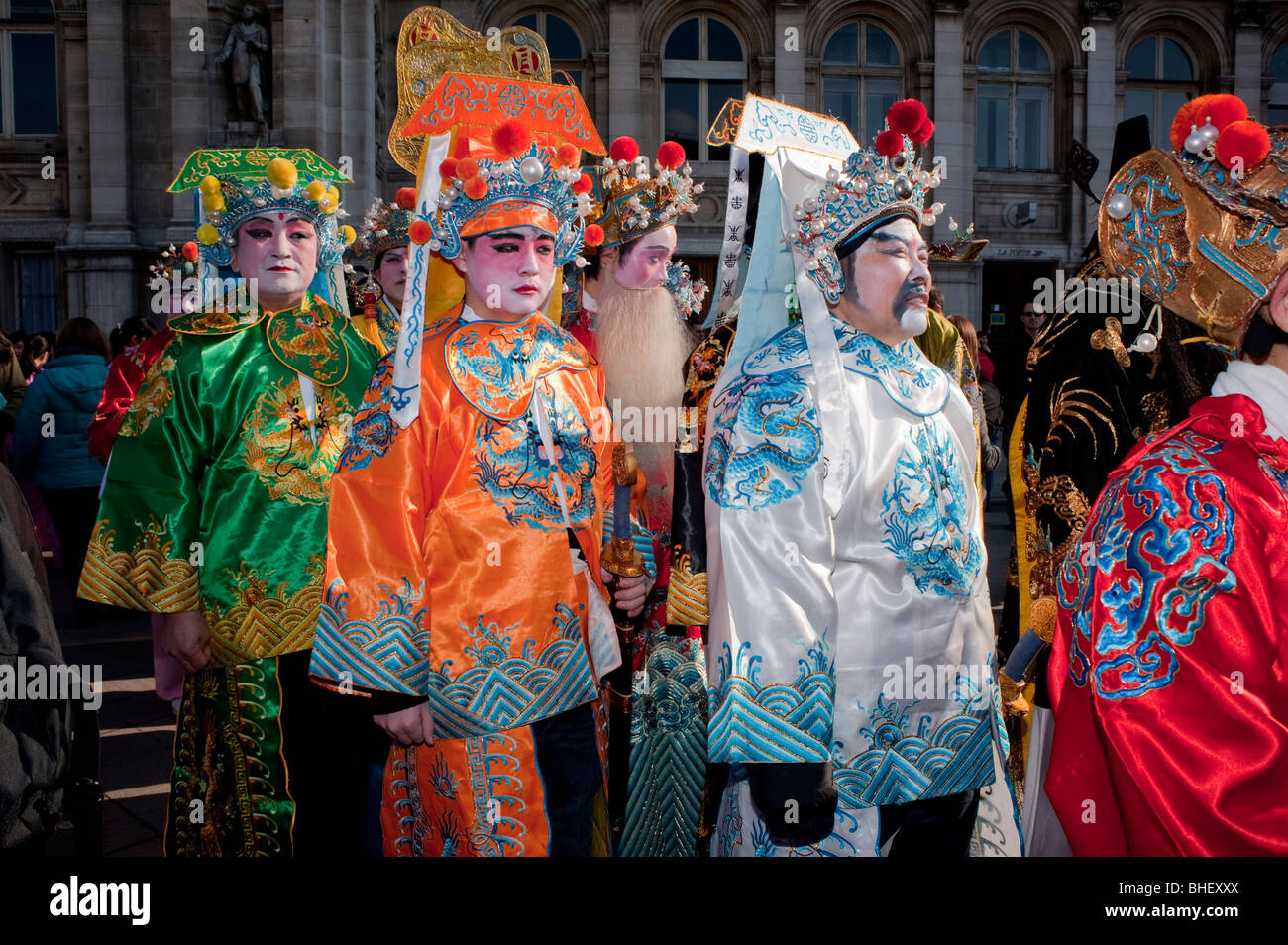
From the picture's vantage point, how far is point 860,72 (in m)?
17.2

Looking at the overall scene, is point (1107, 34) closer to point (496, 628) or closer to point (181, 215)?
point (181, 215)

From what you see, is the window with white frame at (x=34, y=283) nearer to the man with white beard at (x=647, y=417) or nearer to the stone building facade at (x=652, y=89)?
the stone building facade at (x=652, y=89)

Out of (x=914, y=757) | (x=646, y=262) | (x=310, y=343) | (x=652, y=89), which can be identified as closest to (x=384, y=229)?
(x=646, y=262)

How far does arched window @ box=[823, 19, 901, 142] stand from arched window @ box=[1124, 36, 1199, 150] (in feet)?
13.5

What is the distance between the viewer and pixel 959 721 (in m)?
2.34

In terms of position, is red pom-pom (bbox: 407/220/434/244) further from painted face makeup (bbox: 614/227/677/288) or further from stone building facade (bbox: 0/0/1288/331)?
stone building facade (bbox: 0/0/1288/331)

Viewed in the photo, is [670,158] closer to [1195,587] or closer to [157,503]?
[157,503]

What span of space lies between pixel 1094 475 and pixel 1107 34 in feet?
55.4

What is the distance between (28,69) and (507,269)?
1652cm

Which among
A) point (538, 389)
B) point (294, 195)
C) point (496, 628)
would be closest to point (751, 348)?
point (538, 389)

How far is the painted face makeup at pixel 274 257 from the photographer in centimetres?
345

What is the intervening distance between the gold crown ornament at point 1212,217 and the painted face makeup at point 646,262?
2318 mm

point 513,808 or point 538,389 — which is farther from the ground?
point 538,389
